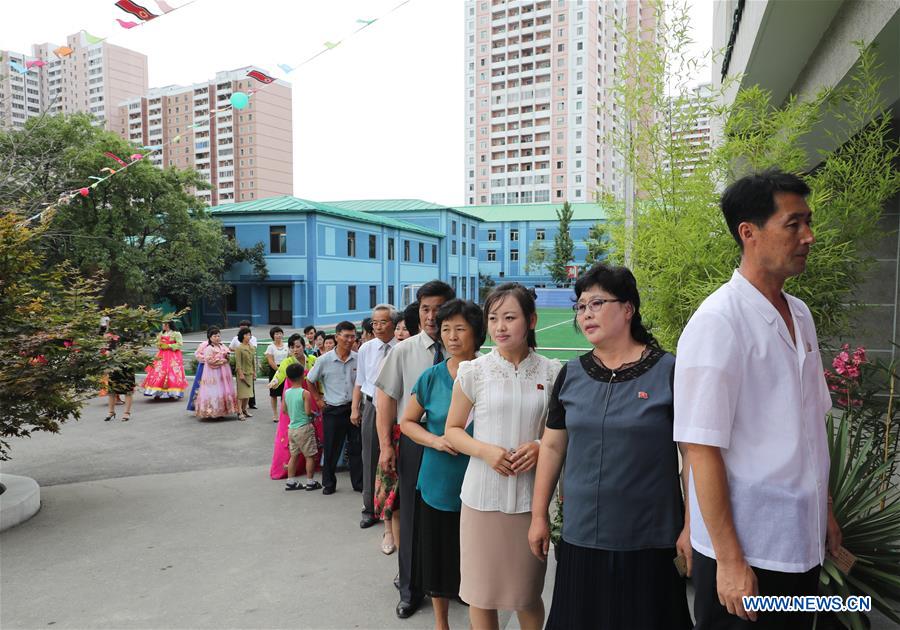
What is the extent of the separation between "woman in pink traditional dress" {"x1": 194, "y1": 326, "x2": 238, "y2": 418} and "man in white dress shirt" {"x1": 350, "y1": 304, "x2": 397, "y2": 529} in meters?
4.88

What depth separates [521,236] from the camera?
59625mm

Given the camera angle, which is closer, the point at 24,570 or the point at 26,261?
the point at 24,570

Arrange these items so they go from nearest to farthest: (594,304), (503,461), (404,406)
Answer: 1. (594,304)
2. (503,461)
3. (404,406)

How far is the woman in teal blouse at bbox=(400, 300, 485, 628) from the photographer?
302cm

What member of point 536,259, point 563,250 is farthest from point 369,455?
point 536,259

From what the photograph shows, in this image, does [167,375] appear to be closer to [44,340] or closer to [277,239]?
[44,340]

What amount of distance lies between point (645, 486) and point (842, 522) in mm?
1219

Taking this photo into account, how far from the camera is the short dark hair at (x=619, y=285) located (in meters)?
2.34

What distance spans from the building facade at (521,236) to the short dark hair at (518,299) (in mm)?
54215

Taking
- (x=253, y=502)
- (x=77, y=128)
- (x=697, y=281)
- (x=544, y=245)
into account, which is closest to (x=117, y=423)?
(x=253, y=502)

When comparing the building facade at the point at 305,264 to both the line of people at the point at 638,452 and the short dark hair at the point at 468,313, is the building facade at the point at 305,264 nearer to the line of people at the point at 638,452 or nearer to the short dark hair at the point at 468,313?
the short dark hair at the point at 468,313

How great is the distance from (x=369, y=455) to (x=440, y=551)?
2.02 metres

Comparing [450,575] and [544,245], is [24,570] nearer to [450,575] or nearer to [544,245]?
[450,575]

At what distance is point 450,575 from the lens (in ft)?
10.2
